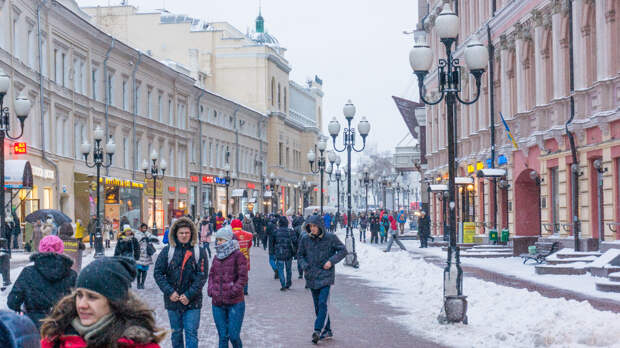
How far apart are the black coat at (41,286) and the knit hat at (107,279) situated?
424 cm

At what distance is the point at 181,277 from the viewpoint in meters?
9.42

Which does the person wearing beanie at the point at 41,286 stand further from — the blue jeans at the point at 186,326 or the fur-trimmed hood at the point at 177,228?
the blue jeans at the point at 186,326

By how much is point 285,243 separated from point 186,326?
35.5 feet

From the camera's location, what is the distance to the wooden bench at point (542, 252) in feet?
81.4

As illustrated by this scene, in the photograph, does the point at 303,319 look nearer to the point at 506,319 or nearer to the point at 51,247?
the point at 506,319

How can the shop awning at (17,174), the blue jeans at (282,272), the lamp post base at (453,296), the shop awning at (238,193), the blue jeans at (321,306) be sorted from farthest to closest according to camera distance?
the shop awning at (238,193) → the shop awning at (17,174) → the blue jeans at (282,272) → the lamp post base at (453,296) → the blue jeans at (321,306)

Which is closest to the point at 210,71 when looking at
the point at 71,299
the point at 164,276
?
the point at 164,276

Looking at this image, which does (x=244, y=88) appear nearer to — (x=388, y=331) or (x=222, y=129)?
(x=222, y=129)

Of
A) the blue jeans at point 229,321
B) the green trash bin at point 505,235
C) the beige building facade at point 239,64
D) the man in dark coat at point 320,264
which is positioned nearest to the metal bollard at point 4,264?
the man in dark coat at point 320,264

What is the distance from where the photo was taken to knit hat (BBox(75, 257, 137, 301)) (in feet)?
12.4

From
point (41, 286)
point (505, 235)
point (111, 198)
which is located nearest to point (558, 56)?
point (505, 235)

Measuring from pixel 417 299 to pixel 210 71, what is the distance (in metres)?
72.0

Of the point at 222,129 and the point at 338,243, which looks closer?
the point at 338,243

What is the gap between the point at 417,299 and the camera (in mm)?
17375
